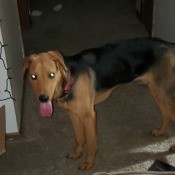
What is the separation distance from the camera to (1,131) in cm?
231

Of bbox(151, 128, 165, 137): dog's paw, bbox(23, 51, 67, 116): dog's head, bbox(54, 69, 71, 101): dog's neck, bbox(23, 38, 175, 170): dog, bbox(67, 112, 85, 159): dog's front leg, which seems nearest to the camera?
bbox(23, 51, 67, 116): dog's head

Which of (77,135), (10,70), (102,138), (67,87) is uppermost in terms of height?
(67,87)

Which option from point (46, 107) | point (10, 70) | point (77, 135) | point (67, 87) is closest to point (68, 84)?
point (67, 87)

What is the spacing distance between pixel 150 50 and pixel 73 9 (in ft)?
8.51

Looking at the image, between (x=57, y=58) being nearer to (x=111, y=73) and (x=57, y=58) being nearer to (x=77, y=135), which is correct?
(x=111, y=73)

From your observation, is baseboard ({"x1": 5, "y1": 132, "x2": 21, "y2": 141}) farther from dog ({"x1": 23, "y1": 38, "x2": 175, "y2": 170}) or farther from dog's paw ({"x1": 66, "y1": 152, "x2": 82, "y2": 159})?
dog ({"x1": 23, "y1": 38, "x2": 175, "y2": 170})

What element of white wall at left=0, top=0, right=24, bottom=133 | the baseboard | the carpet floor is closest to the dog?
the carpet floor

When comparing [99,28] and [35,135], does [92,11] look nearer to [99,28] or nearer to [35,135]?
[99,28]

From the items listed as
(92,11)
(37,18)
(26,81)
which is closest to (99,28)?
(92,11)

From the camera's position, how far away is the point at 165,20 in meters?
3.12

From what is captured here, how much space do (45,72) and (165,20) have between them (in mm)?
1639

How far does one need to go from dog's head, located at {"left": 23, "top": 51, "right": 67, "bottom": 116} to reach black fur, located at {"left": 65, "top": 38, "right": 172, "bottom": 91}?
0.80ft

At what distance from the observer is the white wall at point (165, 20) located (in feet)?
9.66

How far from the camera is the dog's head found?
1846 mm
